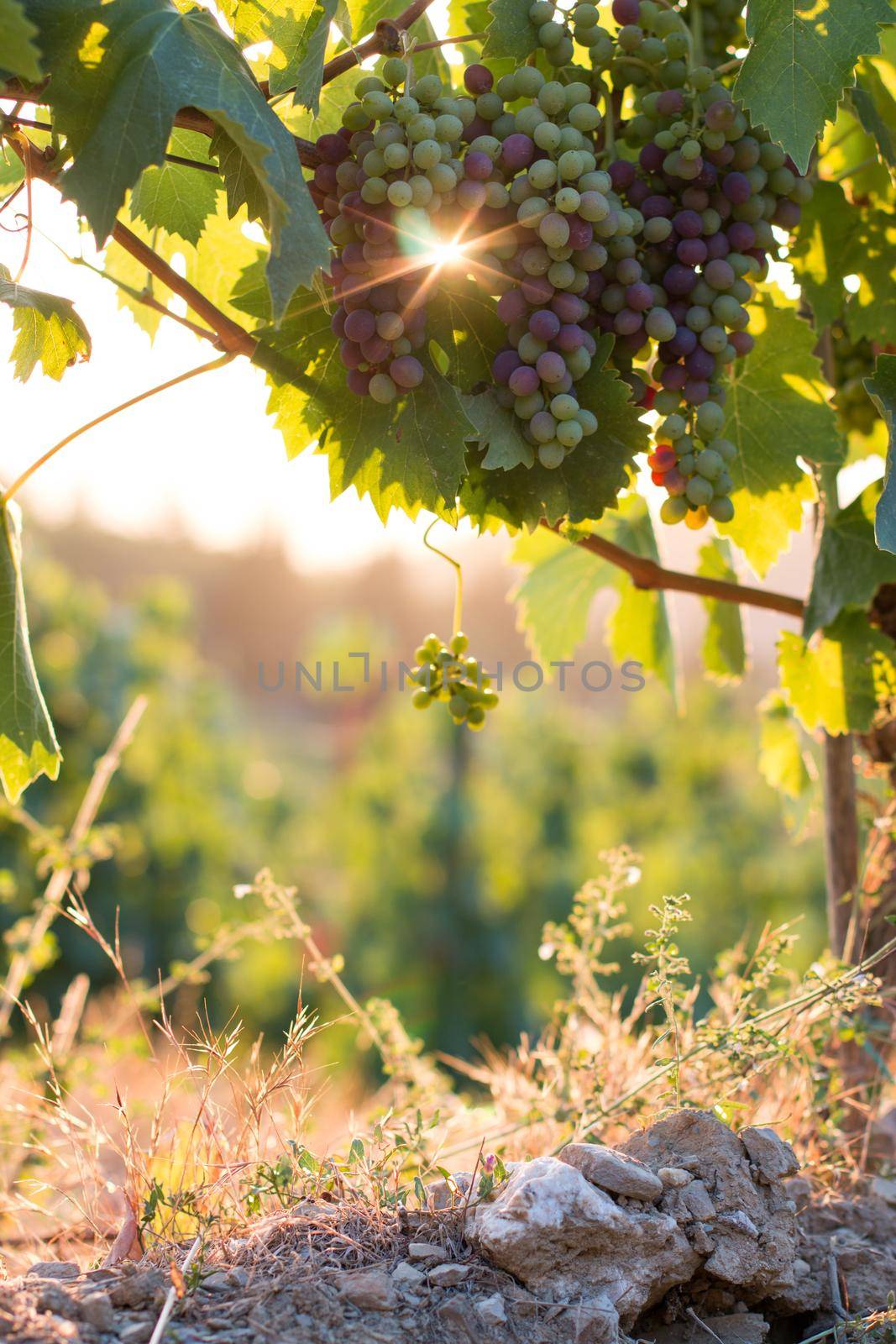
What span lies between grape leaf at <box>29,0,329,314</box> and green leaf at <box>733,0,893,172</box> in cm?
50

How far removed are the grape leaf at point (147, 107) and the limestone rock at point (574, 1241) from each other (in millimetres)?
813

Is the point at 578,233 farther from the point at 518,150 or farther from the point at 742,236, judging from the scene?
the point at 742,236

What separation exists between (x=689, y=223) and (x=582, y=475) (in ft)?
0.93

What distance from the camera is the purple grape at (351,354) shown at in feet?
3.62

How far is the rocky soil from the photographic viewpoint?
0.95 meters

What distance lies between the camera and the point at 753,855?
727 centimetres

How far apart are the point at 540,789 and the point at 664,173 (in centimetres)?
623

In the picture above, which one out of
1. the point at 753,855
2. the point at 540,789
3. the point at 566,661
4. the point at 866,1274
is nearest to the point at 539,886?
the point at 540,789

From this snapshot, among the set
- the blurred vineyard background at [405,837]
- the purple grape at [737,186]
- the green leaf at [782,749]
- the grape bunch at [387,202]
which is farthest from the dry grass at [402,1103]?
the blurred vineyard background at [405,837]

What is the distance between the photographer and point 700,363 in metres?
1.22

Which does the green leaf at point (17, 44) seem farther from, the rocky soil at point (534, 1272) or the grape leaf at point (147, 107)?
the rocky soil at point (534, 1272)

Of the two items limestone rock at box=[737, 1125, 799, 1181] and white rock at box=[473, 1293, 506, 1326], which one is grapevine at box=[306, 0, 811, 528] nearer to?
limestone rock at box=[737, 1125, 799, 1181]

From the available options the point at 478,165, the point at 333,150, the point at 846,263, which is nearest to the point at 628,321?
the point at 478,165

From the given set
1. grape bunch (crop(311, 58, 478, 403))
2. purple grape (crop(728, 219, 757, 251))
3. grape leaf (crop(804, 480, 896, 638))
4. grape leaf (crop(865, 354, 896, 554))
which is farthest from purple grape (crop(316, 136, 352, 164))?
grape leaf (crop(804, 480, 896, 638))
